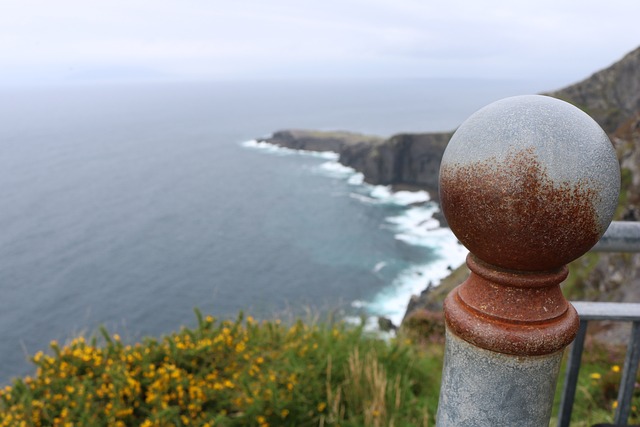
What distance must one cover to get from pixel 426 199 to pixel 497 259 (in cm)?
6186

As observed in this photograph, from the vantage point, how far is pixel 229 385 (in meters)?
3.85

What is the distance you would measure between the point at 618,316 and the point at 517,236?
1.23 metres

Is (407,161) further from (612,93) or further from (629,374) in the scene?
(629,374)

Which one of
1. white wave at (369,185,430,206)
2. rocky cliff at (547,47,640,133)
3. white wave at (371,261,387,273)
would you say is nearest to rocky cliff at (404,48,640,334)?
white wave at (371,261,387,273)

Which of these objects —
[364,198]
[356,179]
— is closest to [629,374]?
[364,198]

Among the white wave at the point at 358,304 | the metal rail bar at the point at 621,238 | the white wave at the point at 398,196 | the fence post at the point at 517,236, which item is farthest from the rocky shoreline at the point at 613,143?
the fence post at the point at 517,236

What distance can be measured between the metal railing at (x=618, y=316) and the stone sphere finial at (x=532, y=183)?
950 mm

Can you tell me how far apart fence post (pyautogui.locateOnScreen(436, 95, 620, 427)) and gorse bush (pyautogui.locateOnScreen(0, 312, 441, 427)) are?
2585mm

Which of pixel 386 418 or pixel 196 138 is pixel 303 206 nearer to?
pixel 386 418

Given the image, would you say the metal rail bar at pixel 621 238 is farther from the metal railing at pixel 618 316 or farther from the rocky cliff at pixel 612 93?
the rocky cliff at pixel 612 93

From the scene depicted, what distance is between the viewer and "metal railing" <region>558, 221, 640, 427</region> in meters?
1.85

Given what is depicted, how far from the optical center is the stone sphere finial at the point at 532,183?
98 cm

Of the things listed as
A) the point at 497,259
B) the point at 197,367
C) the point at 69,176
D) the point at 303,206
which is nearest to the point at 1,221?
the point at 69,176

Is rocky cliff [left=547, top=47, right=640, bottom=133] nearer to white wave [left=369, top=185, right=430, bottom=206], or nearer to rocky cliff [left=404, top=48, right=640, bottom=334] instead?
white wave [left=369, top=185, right=430, bottom=206]
